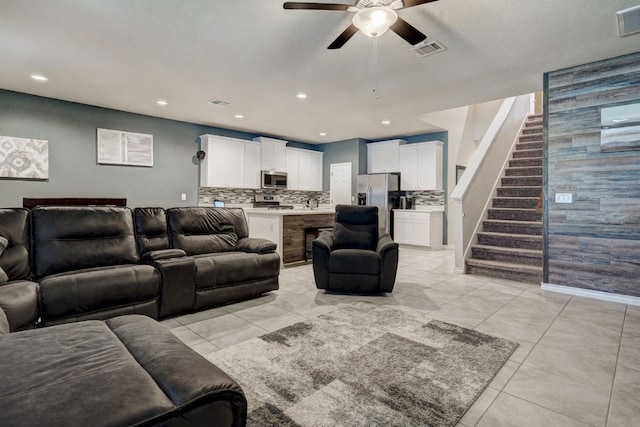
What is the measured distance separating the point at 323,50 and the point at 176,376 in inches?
127

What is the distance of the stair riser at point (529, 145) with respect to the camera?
248 inches

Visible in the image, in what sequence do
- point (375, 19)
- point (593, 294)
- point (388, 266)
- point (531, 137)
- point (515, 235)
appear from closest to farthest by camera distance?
point (375, 19) < point (388, 266) < point (593, 294) < point (515, 235) < point (531, 137)

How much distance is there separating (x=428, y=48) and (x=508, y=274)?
3176 millimetres

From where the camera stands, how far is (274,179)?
299 inches

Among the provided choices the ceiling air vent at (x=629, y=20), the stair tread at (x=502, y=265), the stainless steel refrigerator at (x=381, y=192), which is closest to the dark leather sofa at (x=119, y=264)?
the stair tread at (x=502, y=265)

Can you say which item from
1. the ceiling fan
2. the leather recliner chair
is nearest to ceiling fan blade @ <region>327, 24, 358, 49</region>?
the ceiling fan

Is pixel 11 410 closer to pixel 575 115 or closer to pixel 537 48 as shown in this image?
pixel 537 48

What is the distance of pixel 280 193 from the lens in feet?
27.1

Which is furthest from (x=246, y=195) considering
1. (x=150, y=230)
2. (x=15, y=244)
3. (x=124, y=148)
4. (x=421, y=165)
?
(x=15, y=244)

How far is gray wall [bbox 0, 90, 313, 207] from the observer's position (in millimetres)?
4777

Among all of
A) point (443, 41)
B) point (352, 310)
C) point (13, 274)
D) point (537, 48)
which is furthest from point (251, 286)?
point (537, 48)

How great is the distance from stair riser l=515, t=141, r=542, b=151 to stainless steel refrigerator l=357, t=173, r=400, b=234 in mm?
2517

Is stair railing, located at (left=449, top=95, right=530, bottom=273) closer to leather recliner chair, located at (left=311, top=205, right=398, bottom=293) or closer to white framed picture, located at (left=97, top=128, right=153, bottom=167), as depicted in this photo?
leather recliner chair, located at (left=311, top=205, right=398, bottom=293)

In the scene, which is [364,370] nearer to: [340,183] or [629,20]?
[629,20]
